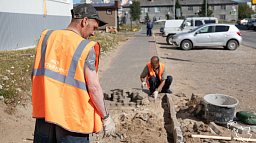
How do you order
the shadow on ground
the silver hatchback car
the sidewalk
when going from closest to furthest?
the shadow on ground < the sidewalk < the silver hatchback car

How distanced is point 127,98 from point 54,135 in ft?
12.6

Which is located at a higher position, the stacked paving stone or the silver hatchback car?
the silver hatchback car

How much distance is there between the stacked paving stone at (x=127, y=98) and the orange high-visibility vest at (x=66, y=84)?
373 cm

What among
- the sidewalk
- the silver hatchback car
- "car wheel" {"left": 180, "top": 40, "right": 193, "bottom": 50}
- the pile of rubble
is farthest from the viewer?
"car wheel" {"left": 180, "top": 40, "right": 193, "bottom": 50}

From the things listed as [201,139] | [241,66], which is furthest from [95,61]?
[241,66]

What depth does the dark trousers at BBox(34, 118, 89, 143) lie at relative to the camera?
2234 mm

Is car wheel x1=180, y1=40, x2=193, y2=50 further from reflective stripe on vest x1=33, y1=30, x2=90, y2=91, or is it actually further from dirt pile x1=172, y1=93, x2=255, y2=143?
reflective stripe on vest x1=33, y1=30, x2=90, y2=91

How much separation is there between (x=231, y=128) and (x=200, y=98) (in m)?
1.12

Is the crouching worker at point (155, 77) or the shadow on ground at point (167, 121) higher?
the crouching worker at point (155, 77)

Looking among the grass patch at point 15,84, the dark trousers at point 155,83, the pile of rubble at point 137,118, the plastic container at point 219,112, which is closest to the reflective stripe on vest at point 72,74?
the pile of rubble at point 137,118

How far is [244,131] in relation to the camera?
14.9ft

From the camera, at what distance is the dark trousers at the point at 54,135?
2.23 meters

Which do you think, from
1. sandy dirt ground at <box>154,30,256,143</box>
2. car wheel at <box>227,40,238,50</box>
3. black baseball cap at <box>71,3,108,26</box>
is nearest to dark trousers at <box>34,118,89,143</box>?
black baseball cap at <box>71,3,108,26</box>

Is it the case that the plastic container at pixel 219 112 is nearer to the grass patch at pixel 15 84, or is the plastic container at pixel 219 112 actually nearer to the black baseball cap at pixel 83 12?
the black baseball cap at pixel 83 12
